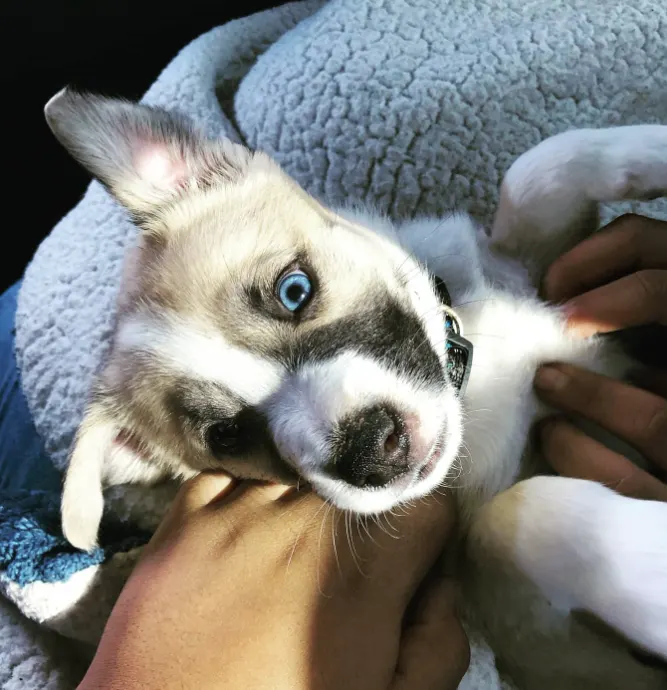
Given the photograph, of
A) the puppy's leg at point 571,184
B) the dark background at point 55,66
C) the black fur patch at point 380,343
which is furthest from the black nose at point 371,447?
the dark background at point 55,66

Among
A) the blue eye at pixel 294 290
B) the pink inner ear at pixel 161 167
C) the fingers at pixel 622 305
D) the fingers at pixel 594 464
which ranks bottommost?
the fingers at pixel 594 464

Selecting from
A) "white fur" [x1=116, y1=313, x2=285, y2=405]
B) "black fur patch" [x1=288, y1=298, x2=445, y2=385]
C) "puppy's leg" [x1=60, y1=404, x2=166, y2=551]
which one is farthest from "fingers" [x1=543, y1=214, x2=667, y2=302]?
"puppy's leg" [x1=60, y1=404, x2=166, y2=551]

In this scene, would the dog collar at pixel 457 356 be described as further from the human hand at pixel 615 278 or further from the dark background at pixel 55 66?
the dark background at pixel 55 66

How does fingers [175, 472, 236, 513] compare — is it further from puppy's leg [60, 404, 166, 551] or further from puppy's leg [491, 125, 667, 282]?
puppy's leg [491, 125, 667, 282]

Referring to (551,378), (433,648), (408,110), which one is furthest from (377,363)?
(408,110)

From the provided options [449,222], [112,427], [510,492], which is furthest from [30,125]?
[510,492]

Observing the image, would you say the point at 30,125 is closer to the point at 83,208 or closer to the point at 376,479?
the point at 83,208
